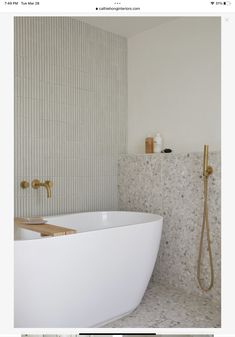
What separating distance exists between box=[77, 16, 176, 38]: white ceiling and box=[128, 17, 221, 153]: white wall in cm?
7

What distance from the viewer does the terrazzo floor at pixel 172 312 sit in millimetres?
2043

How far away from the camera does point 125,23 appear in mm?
2982

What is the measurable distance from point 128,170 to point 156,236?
0.97 meters

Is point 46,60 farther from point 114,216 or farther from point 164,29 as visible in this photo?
point 114,216

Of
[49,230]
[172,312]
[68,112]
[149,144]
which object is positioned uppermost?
[68,112]

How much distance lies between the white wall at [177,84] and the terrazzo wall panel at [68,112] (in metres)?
0.16

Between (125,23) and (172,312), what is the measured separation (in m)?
2.48

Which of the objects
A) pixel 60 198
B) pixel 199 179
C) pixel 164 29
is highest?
pixel 164 29

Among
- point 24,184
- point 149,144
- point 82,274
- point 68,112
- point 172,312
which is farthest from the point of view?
point 149,144

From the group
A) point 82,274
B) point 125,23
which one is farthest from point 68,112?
point 82,274

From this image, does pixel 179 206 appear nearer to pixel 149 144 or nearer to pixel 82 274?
pixel 149 144

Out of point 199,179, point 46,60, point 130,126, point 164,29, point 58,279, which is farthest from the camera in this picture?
point 130,126
